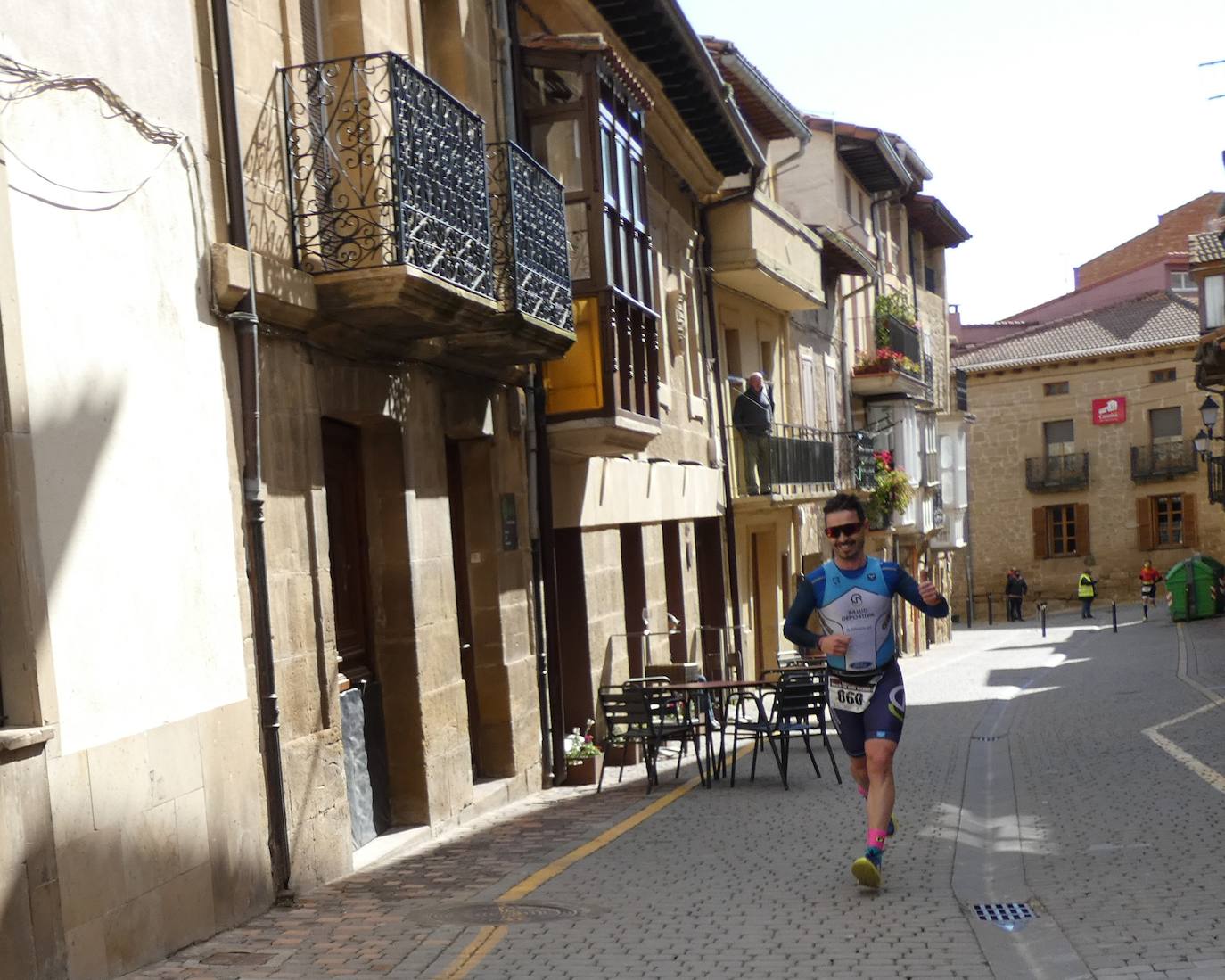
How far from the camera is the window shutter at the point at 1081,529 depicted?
57469mm

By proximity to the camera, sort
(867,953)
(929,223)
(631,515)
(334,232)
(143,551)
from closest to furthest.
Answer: (867,953)
(143,551)
(334,232)
(631,515)
(929,223)

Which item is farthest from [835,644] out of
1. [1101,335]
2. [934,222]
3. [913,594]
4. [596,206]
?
[1101,335]

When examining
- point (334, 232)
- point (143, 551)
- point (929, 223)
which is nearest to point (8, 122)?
point (143, 551)

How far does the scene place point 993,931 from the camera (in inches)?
275

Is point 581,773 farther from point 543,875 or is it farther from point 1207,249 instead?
point 1207,249

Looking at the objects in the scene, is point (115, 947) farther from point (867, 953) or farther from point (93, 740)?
point (867, 953)

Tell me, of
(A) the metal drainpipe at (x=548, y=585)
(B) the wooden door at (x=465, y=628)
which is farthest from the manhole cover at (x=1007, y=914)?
(A) the metal drainpipe at (x=548, y=585)

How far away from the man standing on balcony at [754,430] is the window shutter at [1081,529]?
3605 cm

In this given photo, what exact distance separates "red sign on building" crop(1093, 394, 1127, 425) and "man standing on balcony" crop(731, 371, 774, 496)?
35969mm

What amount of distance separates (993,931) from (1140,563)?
2062 inches

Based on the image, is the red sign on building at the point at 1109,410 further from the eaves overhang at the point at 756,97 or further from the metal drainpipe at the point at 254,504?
the metal drainpipe at the point at 254,504

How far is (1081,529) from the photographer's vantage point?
2267 inches

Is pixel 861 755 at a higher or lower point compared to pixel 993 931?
higher

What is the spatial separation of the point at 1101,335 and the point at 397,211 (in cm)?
5148
